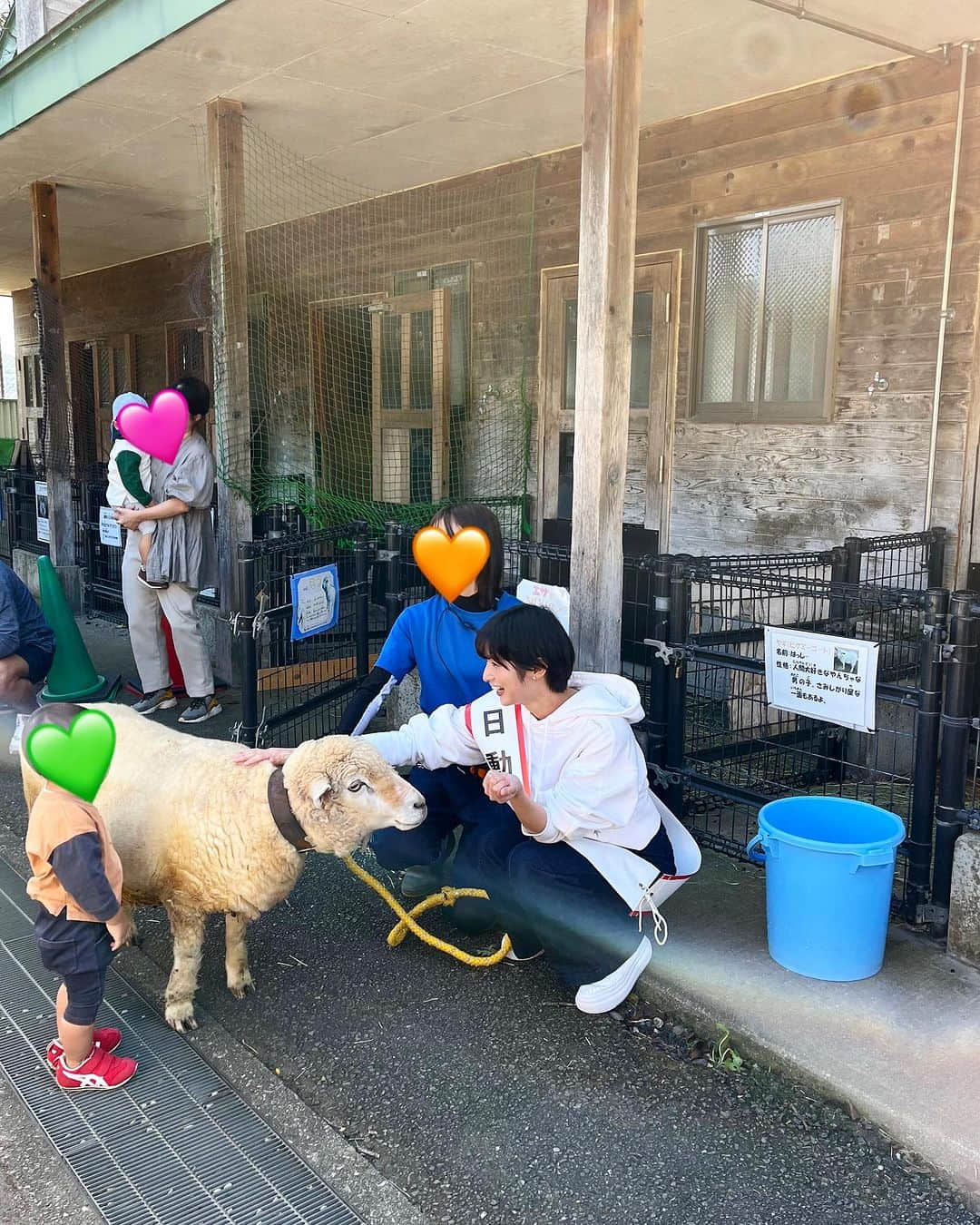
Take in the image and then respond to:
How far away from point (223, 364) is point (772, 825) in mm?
4824

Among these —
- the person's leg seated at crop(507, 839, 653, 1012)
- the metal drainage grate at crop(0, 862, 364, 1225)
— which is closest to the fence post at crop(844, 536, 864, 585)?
the person's leg seated at crop(507, 839, 653, 1012)

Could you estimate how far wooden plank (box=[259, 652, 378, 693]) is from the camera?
622 centimetres

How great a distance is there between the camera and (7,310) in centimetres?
2375

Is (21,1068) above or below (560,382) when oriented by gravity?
below

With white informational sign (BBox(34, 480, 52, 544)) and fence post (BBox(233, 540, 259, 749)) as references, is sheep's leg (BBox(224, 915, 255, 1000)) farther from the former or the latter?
white informational sign (BBox(34, 480, 52, 544))

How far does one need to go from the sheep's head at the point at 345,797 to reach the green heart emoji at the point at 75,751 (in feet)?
1.78

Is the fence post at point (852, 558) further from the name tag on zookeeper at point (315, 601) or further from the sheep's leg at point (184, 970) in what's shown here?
the sheep's leg at point (184, 970)

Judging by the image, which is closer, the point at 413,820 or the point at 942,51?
the point at 413,820

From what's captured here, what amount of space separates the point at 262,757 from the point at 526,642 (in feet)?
3.15

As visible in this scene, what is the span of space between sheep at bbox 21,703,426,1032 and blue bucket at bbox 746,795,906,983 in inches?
46.2

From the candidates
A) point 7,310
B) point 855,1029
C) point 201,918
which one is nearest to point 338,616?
point 201,918

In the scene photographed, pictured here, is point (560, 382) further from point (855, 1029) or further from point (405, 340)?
point (855, 1029)

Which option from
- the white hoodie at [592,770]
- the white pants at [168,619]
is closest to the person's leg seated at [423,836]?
the white hoodie at [592,770]

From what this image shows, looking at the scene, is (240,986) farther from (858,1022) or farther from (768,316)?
(768,316)
